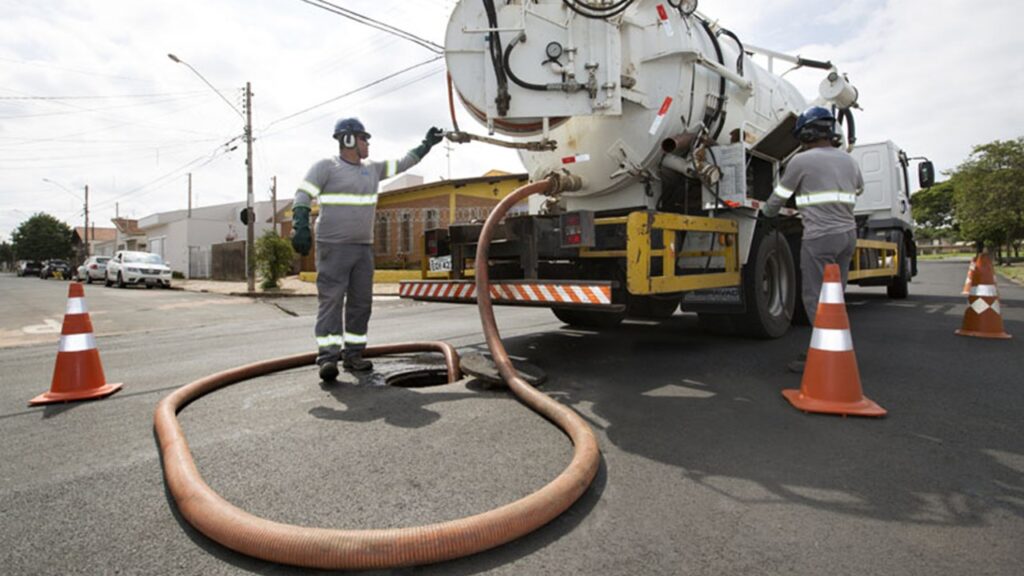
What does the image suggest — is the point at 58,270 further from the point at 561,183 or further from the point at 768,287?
the point at 768,287

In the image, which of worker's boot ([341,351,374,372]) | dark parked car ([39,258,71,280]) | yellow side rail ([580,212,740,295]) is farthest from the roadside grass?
dark parked car ([39,258,71,280])

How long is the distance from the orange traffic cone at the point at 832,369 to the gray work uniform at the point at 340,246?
10.1 feet

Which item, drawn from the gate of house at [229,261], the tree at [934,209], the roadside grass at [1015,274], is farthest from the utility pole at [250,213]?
the tree at [934,209]

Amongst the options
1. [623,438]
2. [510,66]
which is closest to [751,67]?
[510,66]

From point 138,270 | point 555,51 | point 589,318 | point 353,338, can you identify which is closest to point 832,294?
point 555,51

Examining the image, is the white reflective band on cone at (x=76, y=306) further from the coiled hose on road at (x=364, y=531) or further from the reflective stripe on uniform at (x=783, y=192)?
the reflective stripe on uniform at (x=783, y=192)

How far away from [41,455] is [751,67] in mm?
6606

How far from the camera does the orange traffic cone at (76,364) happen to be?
3.81 metres

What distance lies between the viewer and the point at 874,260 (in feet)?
28.5

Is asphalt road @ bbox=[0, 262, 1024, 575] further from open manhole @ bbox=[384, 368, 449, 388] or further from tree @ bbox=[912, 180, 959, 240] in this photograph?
tree @ bbox=[912, 180, 959, 240]

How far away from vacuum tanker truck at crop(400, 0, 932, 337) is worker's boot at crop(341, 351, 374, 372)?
3.04 ft

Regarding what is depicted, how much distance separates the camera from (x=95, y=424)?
3.23 meters

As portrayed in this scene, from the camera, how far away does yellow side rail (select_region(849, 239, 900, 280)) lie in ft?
25.3

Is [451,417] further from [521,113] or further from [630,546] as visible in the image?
[521,113]
